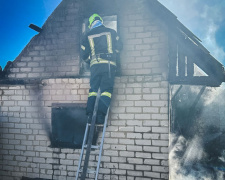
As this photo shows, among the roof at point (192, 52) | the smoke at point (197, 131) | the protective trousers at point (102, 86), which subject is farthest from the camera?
the smoke at point (197, 131)

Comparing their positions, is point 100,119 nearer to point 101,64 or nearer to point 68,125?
point 101,64

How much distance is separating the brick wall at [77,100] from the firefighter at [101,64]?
0.54m

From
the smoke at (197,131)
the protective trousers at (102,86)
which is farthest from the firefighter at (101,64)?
the smoke at (197,131)

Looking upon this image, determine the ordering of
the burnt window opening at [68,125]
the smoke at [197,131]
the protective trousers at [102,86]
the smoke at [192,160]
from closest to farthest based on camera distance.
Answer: the protective trousers at [102,86], the burnt window opening at [68,125], the smoke at [192,160], the smoke at [197,131]

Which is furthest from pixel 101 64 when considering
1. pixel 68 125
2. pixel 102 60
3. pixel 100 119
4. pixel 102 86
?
pixel 68 125

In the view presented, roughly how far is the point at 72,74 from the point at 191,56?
2.54 metres

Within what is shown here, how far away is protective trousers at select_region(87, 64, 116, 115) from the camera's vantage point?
2.54 m

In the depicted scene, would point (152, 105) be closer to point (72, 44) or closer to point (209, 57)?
point (209, 57)

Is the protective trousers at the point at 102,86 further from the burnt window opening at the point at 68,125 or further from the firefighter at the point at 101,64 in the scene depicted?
the burnt window opening at the point at 68,125

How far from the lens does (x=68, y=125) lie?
3348mm

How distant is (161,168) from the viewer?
113 inches

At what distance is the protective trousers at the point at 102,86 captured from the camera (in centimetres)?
254

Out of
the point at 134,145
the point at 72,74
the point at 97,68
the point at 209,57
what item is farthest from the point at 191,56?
the point at 72,74

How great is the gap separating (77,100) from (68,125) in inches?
23.7
